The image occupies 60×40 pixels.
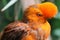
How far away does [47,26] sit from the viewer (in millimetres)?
854

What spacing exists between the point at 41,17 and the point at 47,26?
0.18 ft

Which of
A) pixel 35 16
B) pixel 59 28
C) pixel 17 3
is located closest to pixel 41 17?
pixel 35 16

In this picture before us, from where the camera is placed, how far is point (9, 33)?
2.71 feet

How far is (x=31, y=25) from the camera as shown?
0.83m

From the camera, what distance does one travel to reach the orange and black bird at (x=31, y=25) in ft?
2.67

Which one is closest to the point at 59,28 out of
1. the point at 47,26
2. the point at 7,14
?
the point at 47,26

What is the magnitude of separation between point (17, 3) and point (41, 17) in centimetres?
13

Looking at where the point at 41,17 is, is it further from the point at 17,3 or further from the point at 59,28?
the point at 59,28

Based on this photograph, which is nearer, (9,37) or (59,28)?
(9,37)

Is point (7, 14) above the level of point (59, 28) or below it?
above

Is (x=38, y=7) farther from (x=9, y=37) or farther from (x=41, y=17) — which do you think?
(x=9, y=37)

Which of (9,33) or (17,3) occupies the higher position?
(17,3)

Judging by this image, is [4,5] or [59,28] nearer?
[4,5]

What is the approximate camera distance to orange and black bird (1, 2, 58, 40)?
0.81 meters
